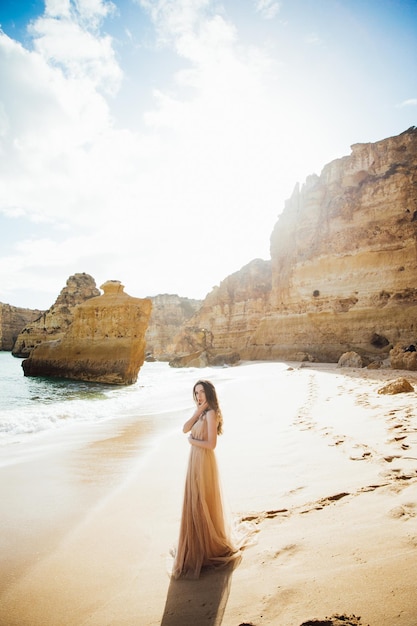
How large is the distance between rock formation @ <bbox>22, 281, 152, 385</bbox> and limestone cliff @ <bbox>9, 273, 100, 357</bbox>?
14.2m

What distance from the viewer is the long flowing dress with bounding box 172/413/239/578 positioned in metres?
2.52

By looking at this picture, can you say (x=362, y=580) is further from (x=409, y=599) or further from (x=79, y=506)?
(x=79, y=506)

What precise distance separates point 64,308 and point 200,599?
39.2 meters

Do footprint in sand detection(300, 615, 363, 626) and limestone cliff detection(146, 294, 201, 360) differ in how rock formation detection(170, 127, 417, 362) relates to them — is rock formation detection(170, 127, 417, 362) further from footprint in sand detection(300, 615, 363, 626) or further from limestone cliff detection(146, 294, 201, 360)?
limestone cliff detection(146, 294, 201, 360)

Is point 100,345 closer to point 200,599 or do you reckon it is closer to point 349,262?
point 200,599

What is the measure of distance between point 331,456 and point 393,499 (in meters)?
1.51

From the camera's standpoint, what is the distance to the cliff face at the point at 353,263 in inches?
1059

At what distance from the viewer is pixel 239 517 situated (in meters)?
3.17

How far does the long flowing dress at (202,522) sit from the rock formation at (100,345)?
17743 millimetres

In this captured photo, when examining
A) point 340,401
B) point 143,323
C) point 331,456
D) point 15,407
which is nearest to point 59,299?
point 143,323

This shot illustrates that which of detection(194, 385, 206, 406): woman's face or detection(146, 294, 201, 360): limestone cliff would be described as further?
detection(146, 294, 201, 360): limestone cliff

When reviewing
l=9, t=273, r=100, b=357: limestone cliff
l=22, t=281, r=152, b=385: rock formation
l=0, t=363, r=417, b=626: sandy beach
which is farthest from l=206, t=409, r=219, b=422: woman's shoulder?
l=9, t=273, r=100, b=357: limestone cliff

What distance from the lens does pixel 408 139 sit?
2923cm

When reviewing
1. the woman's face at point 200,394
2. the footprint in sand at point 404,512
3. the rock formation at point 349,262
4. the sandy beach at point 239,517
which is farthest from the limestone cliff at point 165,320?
the footprint in sand at point 404,512
